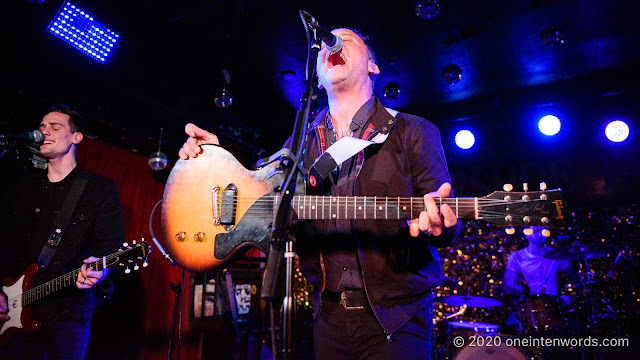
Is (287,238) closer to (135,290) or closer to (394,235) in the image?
(394,235)

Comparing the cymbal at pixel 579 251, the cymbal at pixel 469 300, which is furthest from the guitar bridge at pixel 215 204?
the cymbal at pixel 579 251

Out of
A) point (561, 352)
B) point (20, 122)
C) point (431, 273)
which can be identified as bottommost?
point (561, 352)

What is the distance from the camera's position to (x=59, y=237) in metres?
4.35

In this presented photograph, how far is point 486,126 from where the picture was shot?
1088 centimetres

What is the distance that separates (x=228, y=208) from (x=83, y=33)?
20.8 ft

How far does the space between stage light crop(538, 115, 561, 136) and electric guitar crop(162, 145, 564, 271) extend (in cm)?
926

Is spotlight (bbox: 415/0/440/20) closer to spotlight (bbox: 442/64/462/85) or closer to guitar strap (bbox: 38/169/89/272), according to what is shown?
spotlight (bbox: 442/64/462/85)

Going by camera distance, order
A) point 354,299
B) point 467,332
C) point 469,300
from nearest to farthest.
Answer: point 354,299
point 467,332
point 469,300

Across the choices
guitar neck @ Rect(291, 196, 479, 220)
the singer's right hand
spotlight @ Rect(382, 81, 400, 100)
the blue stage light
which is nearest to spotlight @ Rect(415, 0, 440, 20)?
spotlight @ Rect(382, 81, 400, 100)

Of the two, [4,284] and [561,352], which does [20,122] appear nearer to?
[4,284]

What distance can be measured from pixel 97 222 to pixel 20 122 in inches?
138

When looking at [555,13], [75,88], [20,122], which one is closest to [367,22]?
[555,13]

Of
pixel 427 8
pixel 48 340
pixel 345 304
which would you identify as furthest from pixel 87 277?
pixel 427 8

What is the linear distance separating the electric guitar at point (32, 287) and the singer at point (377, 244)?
194cm
